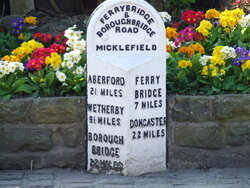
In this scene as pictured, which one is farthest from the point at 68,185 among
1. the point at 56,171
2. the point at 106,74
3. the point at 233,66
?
the point at 233,66

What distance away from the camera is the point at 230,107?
15.6 feet

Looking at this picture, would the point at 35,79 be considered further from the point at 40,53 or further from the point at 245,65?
the point at 245,65

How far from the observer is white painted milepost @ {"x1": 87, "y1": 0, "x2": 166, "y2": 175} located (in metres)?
4.61

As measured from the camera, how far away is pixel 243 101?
476 centimetres

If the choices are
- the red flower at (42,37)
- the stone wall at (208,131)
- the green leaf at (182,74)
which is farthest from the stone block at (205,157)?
the red flower at (42,37)

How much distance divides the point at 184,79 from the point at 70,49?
1261mm

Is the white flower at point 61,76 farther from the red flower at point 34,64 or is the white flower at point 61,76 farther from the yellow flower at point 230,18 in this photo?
the yellow flower at point 230,18

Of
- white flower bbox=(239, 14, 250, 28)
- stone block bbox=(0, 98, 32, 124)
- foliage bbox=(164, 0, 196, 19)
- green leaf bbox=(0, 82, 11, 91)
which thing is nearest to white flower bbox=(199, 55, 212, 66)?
white flower bbox=(239, 14, 250, 28)

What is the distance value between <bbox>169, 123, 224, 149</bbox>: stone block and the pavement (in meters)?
0.21

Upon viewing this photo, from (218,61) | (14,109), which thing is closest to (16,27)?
(14,109)

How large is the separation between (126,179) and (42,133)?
80 centimetres

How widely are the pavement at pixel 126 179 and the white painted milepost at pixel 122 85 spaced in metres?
0.15

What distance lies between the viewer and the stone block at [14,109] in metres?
4.78

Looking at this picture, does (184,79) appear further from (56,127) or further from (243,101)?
(56,127)
